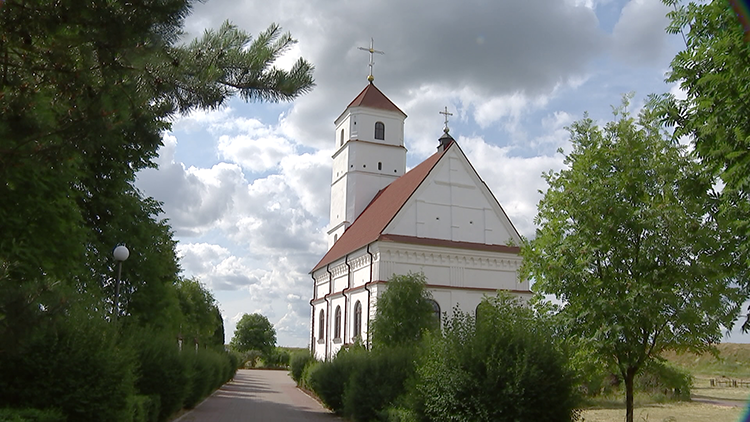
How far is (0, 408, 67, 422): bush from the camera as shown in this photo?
8.84m

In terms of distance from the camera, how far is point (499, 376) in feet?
36.8

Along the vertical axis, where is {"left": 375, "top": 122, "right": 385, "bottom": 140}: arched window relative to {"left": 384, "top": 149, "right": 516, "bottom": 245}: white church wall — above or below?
above

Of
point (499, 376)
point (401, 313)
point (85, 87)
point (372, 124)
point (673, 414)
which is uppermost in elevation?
point (372, 124)

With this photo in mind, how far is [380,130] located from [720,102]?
3669 cm

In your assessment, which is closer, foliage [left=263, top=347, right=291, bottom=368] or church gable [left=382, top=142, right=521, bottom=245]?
church gable [left=382, top=142, right=521, bottom=245]

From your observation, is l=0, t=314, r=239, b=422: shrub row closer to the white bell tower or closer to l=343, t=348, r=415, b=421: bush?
l=343, t=348, r=415, b=421: bush

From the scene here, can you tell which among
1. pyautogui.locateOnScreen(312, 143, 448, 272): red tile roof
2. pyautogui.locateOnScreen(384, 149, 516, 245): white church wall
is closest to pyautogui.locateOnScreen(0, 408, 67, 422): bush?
pyautogui.locateOnScreen(312, 143, 448, 272): red tile roof

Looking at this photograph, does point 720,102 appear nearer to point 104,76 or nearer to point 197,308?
point 104,76

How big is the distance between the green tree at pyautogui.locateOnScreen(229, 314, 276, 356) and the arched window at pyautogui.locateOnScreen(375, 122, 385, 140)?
5179cm

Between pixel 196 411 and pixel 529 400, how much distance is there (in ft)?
48.3

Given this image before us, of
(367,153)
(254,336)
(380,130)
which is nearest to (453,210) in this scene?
(367,153)

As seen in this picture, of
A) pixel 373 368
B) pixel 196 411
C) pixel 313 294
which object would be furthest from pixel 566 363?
pixel 313 294

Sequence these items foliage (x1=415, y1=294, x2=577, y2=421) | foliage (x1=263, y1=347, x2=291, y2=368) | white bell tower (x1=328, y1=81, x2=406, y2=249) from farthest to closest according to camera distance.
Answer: foliage (x1=263, y1=347, x2=291, y2=368) → white bell tower (x1=328, y1=81, x2=406, y2=249) → foliage (x1=415, y1=294, x2=577, y2=421)

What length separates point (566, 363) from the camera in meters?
11.7
